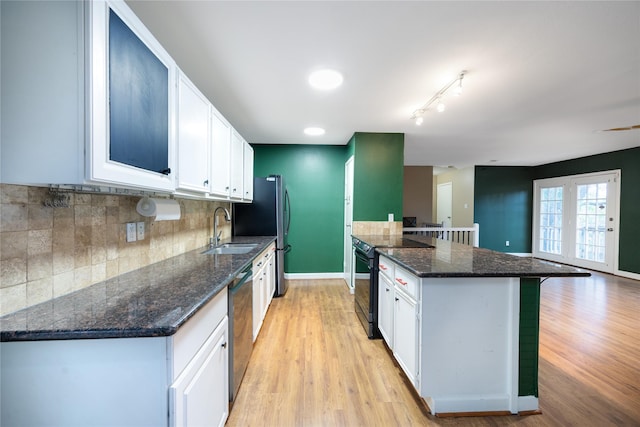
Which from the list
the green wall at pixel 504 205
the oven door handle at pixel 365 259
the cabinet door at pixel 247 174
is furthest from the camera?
the green wall at pixel 504 205

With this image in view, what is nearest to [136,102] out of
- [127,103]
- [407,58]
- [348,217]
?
[127,103]

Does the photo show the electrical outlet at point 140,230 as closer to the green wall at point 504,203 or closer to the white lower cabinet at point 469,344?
the white lower cabinet at point 469,344

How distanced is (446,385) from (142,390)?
1.64m

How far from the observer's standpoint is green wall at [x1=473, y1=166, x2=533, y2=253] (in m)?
6.87

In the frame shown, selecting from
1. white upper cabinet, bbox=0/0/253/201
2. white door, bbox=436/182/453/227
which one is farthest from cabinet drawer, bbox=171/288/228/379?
white door, bbox=436/182/453/227

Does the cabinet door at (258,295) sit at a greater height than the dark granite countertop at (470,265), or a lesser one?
lesser

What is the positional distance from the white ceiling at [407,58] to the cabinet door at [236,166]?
16.5 inches

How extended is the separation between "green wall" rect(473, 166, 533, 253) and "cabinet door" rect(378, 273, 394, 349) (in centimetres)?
572

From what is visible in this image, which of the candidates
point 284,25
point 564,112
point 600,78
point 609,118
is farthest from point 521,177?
point 284,25

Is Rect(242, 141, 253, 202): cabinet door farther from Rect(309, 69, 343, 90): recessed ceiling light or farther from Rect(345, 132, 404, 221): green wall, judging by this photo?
Rect(345, 132, 404, 221): green wall

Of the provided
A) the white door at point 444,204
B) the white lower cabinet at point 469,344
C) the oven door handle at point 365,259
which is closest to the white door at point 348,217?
the oven door handle at point 365,259

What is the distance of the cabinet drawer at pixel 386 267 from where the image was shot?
214 centimetres

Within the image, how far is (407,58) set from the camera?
196 centimetres

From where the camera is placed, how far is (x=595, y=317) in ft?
9.90
